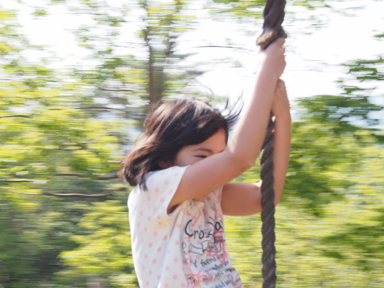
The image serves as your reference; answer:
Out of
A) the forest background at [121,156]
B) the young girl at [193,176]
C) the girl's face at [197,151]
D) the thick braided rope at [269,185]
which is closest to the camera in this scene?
the thick braided rope at [269,185]

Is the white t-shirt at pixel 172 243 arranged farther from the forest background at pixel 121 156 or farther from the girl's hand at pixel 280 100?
the forest background at pixel 121 156

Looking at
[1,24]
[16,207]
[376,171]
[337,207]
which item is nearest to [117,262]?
[16,207]

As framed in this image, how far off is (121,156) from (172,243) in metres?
2.04

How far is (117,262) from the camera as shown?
2.88 m

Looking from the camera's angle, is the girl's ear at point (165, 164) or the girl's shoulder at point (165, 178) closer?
the girl's shoulder at point (165, 178)

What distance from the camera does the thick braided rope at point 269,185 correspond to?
979mm

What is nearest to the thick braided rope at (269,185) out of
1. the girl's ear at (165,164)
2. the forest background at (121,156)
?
the girl's ear at (165,164)

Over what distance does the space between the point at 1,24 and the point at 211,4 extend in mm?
1898

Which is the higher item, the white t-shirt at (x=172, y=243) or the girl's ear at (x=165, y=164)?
the girl's ear at (x=165, y=164)

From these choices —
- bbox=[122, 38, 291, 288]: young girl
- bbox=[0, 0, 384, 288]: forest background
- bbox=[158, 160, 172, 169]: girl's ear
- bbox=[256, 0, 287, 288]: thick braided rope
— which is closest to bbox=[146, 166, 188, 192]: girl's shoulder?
bbox=[122, 38, 291, 288]: young girl

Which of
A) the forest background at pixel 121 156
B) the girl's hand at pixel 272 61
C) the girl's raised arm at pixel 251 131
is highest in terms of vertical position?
the girl's hand at pixel 272 61

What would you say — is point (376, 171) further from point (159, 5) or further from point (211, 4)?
point (159, 5)

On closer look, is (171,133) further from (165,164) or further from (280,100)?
(280,100)

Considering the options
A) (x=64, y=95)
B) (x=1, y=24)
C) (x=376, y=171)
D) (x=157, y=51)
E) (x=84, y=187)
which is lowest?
(x=84, y=187)
